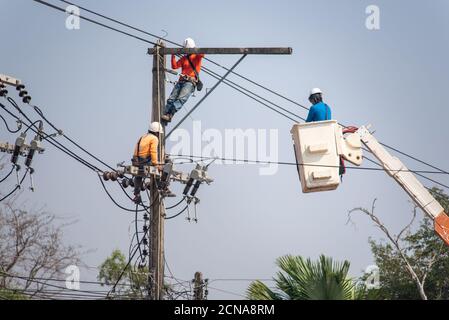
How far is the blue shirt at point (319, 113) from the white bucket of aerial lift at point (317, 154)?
635 millimetres

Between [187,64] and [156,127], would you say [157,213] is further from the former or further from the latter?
[187,64]

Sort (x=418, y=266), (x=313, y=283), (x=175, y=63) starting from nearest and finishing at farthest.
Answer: (x=313, y=283)
(x=175, y=63)
(x=418, y=266)

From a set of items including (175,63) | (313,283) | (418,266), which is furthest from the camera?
(418,266)

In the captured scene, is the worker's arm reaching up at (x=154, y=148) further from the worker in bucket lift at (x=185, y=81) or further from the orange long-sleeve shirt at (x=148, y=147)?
the worker in bucket lift at (x=185, y=81)

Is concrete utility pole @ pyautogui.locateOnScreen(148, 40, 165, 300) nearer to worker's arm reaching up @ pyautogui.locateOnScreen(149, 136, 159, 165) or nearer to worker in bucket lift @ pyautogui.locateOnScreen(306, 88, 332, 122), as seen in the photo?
worker's arm reaching up @ pyautogui.locateOnScreen(149, 136, 159, 165)

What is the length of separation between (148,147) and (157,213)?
1336 mm

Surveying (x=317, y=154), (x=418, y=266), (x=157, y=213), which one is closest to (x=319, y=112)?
(x=317, y=154)

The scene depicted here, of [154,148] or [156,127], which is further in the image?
[156,127]

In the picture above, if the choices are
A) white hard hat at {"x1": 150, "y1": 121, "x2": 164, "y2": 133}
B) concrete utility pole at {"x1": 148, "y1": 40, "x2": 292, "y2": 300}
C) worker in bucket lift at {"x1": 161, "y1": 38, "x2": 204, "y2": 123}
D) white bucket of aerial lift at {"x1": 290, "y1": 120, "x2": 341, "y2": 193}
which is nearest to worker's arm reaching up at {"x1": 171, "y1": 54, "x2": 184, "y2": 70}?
worker in bucket lift at {"x1": 161, "y1": 38, "x2": 204, "y2": 123}

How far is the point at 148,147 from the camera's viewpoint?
1844 centimetres

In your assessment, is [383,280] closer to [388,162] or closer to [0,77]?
[388,162]
